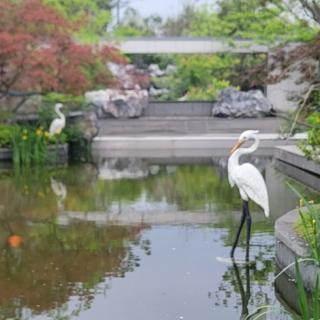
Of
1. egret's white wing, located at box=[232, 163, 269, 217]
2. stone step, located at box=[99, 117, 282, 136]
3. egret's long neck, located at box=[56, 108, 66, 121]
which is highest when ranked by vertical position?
egret's white wing, located at box=[232, 163, 269, 217]

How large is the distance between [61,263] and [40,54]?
35.1 feet

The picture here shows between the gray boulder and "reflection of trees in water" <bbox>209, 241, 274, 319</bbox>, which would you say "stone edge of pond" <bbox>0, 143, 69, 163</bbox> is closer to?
the gray boulder

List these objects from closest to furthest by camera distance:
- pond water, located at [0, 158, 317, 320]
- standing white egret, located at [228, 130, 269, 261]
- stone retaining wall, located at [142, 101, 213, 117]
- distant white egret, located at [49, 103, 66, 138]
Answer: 1. pond water, located at [0, 158, 317, 320]
2. standing white egret, located at [228, 130, 269, 261]
3. distant white egret, located at [49, 103, 66, 138]
4. stone retaining wall, located at [142, 101, 213, 117]

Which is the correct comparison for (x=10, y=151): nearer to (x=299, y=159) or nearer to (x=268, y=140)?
(x=299, y=159)

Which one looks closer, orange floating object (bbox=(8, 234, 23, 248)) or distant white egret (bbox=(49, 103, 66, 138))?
orange floating object (bbox=(8, 234, 23, 248))

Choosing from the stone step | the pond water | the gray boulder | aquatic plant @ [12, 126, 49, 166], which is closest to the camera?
the pond water

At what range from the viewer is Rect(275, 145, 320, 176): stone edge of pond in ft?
48.6

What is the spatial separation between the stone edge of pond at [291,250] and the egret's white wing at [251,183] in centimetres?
34

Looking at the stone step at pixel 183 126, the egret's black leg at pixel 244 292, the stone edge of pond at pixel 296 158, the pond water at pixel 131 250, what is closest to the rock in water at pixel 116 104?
the stone step at pixel 183 126

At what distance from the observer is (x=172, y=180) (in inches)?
589

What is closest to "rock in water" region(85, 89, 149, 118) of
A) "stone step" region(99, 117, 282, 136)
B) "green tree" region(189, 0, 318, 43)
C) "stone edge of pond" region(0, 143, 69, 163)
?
"stone step" region(99, 117, 282, 136)

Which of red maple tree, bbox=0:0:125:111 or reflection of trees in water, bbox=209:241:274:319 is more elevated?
red maple tree, bbox=0:0:125:111

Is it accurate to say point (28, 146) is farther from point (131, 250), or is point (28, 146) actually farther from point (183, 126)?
point (183, 126)

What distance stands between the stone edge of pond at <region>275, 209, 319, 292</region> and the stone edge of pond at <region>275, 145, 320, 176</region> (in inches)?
261
